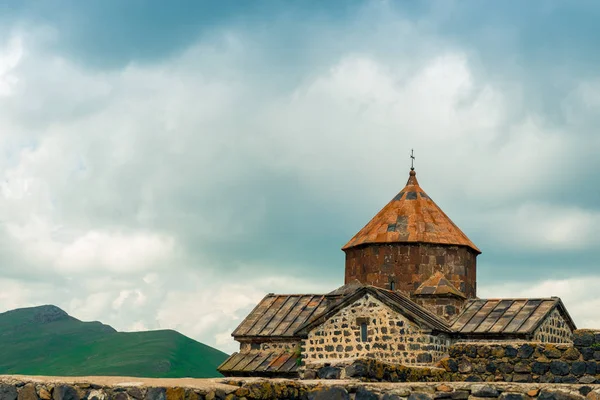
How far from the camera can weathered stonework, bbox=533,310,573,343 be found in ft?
71.1

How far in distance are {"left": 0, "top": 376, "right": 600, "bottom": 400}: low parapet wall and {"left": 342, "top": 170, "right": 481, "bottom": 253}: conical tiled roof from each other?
1597 cm

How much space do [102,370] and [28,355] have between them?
21592 mm

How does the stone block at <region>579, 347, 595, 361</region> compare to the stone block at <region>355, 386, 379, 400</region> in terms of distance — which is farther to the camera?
the stone block at <region>579, 347, 595, 361</region>

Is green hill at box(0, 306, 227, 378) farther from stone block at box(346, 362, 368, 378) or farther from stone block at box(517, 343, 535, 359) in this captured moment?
stone block at box(346, 362, 368, 378)

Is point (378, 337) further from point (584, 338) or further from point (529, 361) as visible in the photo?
point (584, 338)

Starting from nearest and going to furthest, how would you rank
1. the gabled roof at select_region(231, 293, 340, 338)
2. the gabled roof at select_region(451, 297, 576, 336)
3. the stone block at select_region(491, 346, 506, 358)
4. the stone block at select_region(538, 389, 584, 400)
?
the stone block at select_region(538, 389, 584, 400) < the stone block at select_region(491, 346, 506, 358) < the gabled roof at select_region(451, 297, 576, 336) < the gabled roof at select_region(231, 293, 340, 338)

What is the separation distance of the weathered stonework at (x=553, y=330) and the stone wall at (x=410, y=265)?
101 inches

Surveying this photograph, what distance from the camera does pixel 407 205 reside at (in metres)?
25.2

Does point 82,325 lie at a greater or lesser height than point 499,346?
greater

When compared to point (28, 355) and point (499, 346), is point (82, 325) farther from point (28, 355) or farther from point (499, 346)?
point (499, 346)

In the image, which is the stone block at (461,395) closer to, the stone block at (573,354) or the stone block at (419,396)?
the stone block at (419,396)

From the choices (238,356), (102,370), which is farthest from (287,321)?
(102,370)

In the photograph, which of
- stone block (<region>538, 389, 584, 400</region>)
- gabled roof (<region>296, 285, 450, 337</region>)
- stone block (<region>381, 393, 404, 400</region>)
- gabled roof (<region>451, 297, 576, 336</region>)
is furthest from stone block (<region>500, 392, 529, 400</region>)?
gabled roof (<region>451, 297, 576, 336</region>)

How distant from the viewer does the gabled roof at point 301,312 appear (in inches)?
809
